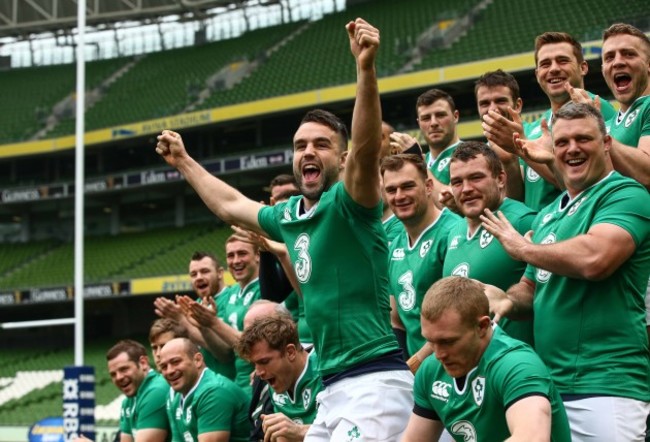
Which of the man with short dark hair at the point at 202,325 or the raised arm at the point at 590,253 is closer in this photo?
the raised arm at the point at 590,253

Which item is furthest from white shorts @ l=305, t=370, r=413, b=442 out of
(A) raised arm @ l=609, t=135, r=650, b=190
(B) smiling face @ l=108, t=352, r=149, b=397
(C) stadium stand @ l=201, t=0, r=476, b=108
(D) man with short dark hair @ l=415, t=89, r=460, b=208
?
(C) stadium stand @ l=201, t=0, r=476, b=108

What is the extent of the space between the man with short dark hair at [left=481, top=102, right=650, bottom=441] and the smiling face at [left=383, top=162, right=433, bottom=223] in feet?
3.42

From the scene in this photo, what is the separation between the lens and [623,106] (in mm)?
4891

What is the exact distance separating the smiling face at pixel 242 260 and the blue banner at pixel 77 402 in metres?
4.41

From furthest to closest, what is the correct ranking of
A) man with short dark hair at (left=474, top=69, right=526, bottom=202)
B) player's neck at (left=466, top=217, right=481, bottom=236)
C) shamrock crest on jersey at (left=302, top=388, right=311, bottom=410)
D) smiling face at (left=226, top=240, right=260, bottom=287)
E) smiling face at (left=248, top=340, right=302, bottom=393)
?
smiling face at (left=226, top=240, right=260, bottom=287), man with short dark hair at (left=474, top=69, right=526, bottom=202), shamrock crest on jersey at (left=302, top=388, right=311, bottom=410), smiling face at (left=248, top=340, right=302, bottom=393), player's neck at (left=466, top=217, right=481, bottom=236)

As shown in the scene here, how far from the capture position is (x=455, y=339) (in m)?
3.53

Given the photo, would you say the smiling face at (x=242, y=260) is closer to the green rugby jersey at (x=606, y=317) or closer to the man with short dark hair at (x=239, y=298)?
the man with short dark hair at (x=239, y=298)

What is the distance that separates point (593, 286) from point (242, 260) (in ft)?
13.3

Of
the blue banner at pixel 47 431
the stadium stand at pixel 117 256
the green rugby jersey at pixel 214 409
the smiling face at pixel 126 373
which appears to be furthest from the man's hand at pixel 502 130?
the stadium stand at pixel 117 256

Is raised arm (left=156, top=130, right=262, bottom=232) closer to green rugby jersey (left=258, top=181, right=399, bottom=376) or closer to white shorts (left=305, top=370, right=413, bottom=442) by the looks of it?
green rugby jersey (left=258, top=181, right=399, bottom=376)

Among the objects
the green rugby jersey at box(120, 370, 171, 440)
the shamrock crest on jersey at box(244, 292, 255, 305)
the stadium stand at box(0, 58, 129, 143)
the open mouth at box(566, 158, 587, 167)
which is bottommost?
the green rugby jersey at box(120, 370, 171, 440)

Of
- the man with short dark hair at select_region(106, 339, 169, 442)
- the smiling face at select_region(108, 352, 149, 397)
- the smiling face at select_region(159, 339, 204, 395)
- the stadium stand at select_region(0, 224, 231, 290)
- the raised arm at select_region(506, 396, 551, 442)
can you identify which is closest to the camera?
the raised arm at select_region(506, 396, 551, 442)

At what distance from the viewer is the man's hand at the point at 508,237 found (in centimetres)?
391

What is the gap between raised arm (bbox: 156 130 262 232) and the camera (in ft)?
16.2
